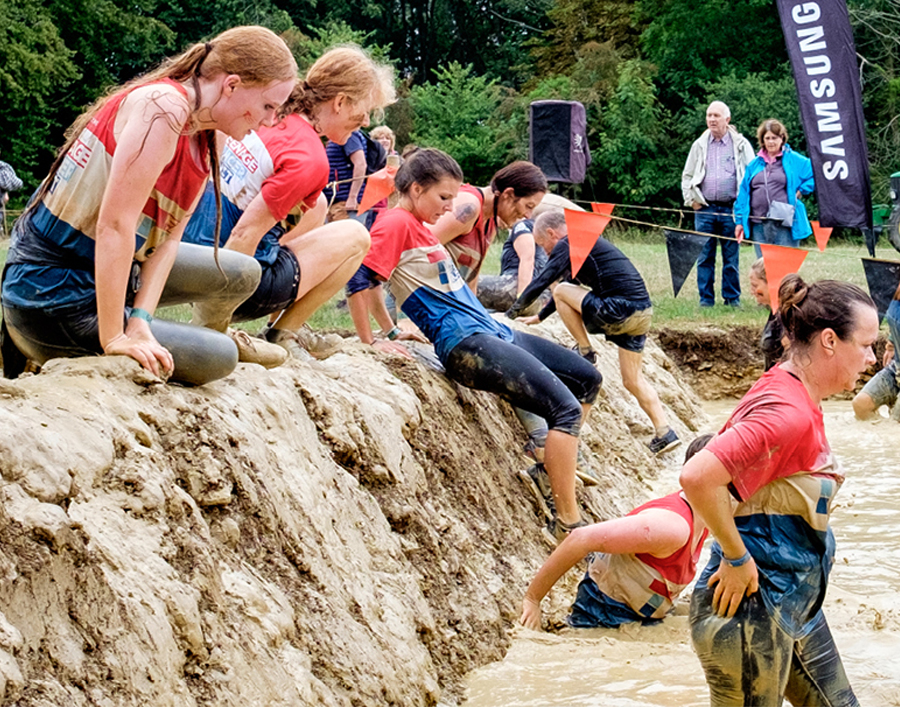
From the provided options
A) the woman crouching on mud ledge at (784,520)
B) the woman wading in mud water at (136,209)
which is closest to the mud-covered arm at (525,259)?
the woman wading in mud water at (136,209)

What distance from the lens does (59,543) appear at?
3150mm

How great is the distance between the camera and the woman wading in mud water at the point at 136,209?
13.5 feet

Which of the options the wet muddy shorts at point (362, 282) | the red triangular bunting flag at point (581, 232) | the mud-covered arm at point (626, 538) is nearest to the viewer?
the mud-covered arm at point (626, 538)

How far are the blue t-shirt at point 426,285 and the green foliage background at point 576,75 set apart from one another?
1076 inches

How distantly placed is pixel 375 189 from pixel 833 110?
17.2 ft

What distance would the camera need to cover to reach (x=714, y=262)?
15.0 meters

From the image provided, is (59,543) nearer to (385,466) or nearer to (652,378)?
(385,466)

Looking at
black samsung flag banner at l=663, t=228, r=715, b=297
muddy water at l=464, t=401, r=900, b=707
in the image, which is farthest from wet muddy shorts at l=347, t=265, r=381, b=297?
black samsung flag banner at l=663, t=228, r=715, b=297

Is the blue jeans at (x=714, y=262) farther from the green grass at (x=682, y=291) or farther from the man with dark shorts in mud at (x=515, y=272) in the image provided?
the man with dark shorts in mud at (x=515, y=272)

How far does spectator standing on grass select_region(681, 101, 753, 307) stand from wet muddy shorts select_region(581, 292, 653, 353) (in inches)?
217

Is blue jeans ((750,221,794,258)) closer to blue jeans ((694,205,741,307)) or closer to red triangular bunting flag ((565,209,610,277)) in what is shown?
blue jeans ((694,205,741,307))

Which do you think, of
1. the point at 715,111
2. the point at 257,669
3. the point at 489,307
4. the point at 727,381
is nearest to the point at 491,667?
the point at 257,669

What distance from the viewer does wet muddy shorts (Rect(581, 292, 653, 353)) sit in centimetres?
930

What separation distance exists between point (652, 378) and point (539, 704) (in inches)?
302
